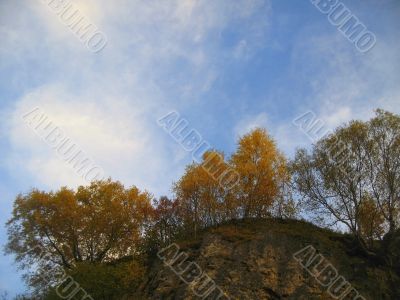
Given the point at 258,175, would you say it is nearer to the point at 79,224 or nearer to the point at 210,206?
the point at 210,206

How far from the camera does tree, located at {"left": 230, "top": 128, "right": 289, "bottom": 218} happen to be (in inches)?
2103

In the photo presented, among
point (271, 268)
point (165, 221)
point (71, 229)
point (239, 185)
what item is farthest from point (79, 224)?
point (271, 268)

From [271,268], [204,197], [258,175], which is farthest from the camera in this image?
[204,197]

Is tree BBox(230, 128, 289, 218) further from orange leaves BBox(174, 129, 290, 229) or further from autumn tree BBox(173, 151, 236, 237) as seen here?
autumn tree BBox(173, 151, 236, 237)

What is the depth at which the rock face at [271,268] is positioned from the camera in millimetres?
38125

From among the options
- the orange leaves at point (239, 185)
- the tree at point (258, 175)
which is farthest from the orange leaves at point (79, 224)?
the tree at point (258, 175)

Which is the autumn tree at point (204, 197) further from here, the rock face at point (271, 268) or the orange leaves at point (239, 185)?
the rock face at point (271, 268)

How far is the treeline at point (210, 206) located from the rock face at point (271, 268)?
97.1 inches

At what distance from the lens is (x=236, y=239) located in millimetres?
45469

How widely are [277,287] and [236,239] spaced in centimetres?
843

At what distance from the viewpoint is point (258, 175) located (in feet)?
176

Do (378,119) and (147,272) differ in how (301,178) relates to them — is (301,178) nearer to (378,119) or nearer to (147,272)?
(378,119)

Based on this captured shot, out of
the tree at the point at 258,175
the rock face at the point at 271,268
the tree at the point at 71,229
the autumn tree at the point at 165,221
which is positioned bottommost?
the rock face at the point at 271,268

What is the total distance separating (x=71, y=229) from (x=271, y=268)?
2737 centimetres
